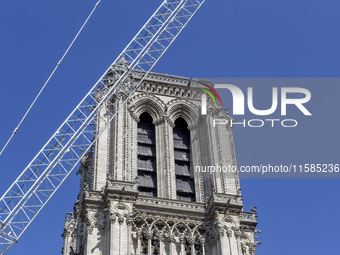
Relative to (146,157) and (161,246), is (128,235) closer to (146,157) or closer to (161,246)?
(161,246)

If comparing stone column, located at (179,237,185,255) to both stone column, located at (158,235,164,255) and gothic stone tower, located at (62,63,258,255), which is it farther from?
stone column, located at (158,235,164,255)

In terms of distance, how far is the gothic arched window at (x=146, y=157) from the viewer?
216 ft

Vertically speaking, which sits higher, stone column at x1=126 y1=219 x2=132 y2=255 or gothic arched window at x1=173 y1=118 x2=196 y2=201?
gothic arched window at x1=173 y1=118 x2=196 y2=201

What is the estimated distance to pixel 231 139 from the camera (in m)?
69.2

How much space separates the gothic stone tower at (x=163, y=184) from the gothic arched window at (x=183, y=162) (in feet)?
0.27

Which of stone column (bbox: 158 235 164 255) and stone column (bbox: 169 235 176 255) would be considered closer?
stone column (bbox: 158 235 164 255)

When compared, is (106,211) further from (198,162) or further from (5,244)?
(198,162)

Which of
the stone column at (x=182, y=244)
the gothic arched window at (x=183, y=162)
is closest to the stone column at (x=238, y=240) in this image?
the stone column at (x=182, y=244)

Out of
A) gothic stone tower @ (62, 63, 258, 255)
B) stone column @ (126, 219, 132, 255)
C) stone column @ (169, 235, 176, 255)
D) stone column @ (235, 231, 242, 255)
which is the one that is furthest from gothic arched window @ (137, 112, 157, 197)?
stone column @ (235, 231, 242, 255)

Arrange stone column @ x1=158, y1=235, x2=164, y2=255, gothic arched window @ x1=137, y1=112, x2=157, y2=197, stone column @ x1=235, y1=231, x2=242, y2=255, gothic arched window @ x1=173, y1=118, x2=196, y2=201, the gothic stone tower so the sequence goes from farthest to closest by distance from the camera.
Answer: gothic arched window @ x1=173, y1=118, x2=196, y2=201 → gothic arched window @ x1=137, y1=112, x2=157, y2=197 → stone column @ x1=235, y1=231, x2=242, y2=255 → the gothic stone tower → stone column @ x1=158, y1=235, x2=164, y2=255

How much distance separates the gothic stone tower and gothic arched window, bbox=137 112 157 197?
0.08 m

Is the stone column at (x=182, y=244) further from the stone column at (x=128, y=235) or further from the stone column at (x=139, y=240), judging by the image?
the stone column at (x=128, y=235)

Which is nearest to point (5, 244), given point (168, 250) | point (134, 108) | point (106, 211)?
point (106, 211)

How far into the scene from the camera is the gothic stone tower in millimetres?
59562
